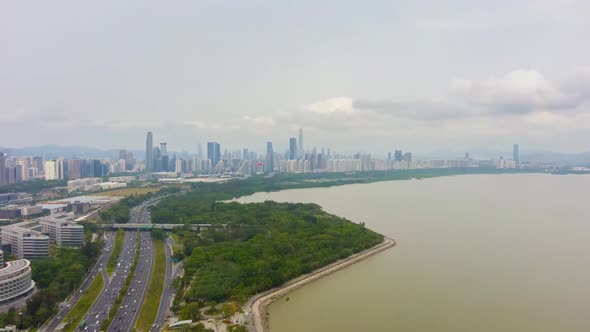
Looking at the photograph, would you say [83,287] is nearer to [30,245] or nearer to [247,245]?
[30,245]

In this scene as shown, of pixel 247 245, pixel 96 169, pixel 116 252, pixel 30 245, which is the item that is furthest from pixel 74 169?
pixel 247 245

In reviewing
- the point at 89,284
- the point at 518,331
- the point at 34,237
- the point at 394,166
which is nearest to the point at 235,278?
the point at 89,284

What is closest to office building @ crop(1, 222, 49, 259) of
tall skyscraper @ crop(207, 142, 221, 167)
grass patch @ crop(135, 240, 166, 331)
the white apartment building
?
the white apartment building

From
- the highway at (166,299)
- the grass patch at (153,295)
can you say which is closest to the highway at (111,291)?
the grass patch at (153,295)

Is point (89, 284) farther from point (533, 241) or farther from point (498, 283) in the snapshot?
point (533, 241)

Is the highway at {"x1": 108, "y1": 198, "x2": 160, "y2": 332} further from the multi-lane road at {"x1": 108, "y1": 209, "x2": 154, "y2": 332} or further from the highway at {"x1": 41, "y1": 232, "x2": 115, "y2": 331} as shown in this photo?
the highway at {"x1": 41, "y1": 232, "x2": 115, "y2": 331}

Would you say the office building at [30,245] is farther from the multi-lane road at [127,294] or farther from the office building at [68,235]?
the multi-lane road at [127,294]
